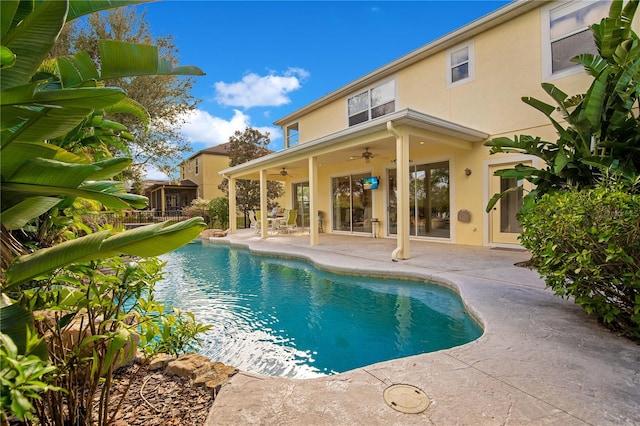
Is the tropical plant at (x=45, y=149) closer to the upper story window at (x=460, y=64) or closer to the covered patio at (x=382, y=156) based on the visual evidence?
the covered patio at (x=382, y=156)

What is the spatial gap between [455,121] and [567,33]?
3.21 meters

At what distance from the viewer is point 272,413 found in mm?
2068

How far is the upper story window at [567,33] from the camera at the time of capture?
24.0 ft

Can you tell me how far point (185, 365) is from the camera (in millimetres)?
2623

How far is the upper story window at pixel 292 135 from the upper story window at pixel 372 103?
14.5 feet

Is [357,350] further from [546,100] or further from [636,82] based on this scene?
[546,100]

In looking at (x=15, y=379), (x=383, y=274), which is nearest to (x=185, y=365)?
(x=15, y=379)

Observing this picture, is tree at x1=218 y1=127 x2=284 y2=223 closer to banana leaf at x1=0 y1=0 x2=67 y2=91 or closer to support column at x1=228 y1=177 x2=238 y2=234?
support column at x1=228 y1=177 x2=238 y2=234

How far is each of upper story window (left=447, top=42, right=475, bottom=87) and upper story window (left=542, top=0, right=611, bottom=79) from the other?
1.85 meters

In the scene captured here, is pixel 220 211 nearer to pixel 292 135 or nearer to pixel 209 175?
pixel 292 135

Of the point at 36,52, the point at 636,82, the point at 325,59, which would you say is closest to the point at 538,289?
the point at 636,82

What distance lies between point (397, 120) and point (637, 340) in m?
5.49

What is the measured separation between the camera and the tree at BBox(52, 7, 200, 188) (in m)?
11.2

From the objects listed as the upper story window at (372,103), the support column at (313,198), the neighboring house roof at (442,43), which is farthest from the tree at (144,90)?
the upper story window at (372,103)
